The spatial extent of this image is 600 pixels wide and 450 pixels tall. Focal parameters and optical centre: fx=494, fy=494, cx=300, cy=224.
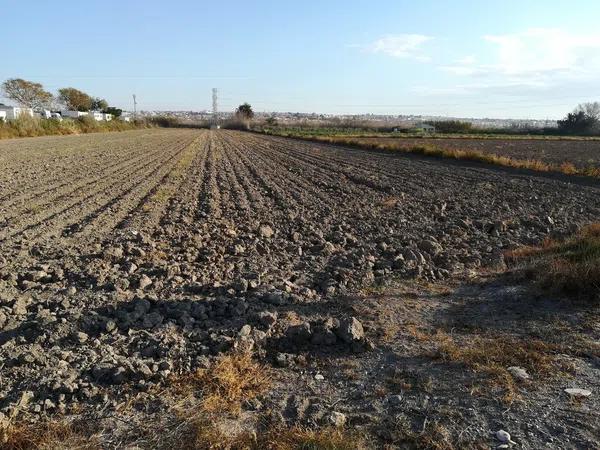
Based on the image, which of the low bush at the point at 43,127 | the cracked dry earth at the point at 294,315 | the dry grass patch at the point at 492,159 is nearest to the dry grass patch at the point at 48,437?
the cracked dry earth at the point at 294,315

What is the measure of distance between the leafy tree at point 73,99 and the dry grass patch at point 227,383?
13618 cm

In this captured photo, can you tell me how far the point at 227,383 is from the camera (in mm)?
3939

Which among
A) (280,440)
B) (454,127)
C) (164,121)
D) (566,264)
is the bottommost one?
(280,440)

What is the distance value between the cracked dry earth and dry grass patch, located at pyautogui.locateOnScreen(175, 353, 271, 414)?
12 cm

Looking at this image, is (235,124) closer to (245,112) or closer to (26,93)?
(245,112)

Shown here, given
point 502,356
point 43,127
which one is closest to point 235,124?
point 43,127

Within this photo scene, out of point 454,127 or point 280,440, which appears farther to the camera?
point 454,127

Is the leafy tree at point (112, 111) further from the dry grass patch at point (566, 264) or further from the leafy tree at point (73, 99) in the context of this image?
the dry grass patch at point (566, 264)

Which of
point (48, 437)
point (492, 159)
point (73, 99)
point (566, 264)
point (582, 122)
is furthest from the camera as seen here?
point (73, 99)

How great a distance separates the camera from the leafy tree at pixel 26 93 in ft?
350

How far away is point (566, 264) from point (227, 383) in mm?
4968

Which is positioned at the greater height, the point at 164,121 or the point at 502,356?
the point at 164,121

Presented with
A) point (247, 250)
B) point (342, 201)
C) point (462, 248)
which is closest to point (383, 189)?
point (342, 201)

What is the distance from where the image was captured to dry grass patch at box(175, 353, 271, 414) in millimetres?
3719
